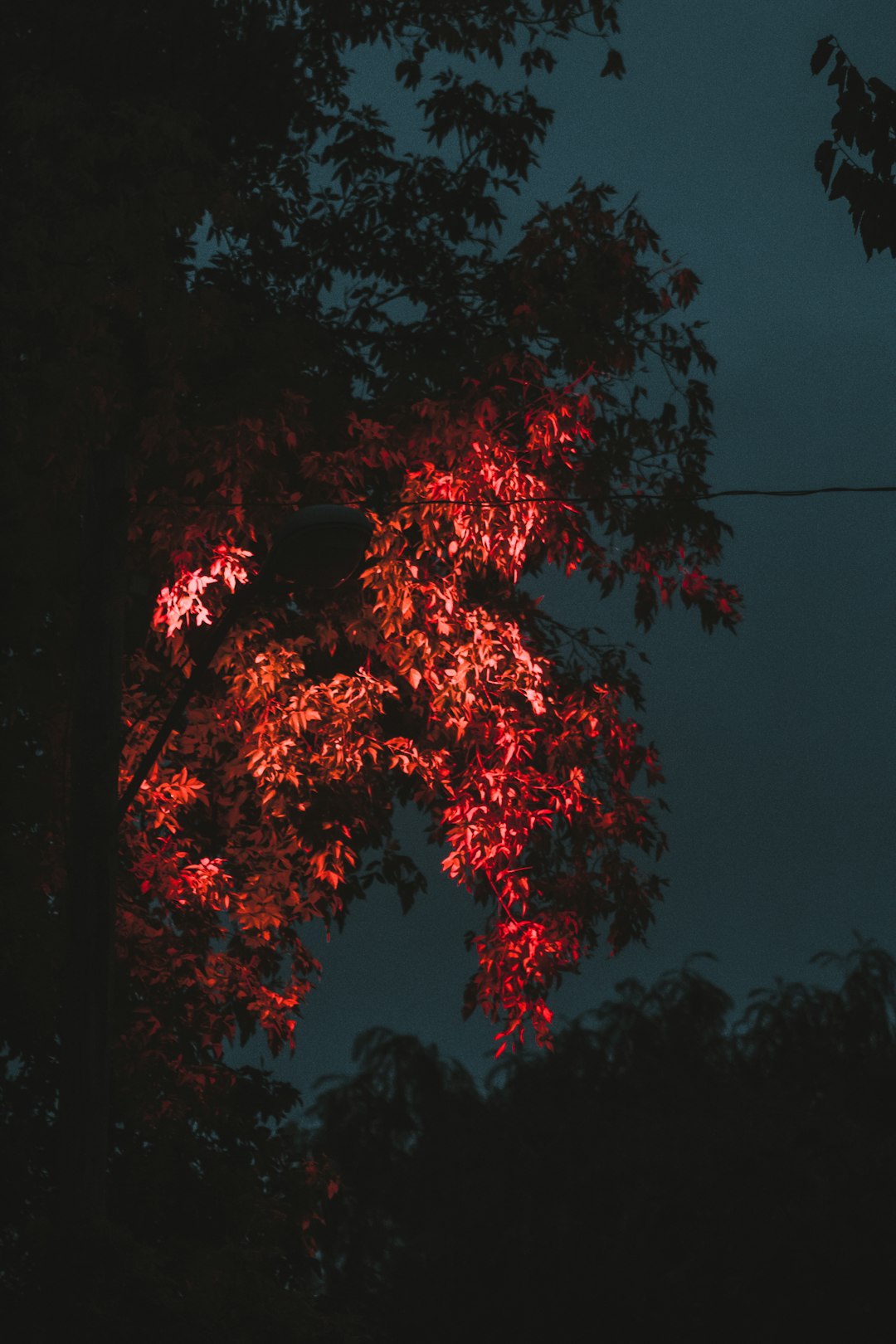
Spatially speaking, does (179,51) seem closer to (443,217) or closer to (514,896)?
(443,217)

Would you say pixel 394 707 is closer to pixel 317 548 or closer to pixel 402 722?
pixel 402 722

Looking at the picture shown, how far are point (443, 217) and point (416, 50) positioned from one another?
1.58 meters

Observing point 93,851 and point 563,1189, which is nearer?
point 93,851

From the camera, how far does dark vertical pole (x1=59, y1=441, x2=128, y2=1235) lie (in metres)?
7.98

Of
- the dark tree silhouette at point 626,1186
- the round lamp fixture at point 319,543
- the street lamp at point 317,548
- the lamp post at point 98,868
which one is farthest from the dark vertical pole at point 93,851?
the dark tree silhouette at point 626,1186

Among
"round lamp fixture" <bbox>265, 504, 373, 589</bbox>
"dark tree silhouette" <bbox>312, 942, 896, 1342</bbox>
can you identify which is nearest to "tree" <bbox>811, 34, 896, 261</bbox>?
"round lamp fixture" <bbox>265, 504, 373, 589</bbox>

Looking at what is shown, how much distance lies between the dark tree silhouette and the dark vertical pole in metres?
3.01

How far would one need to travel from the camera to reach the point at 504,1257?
10.1 m

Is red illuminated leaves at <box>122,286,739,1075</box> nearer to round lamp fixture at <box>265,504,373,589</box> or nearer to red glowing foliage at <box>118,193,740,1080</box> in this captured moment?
red glowing foliage at <box>118,193,740,1080</box>

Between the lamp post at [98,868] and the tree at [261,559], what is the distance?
29 centimetres

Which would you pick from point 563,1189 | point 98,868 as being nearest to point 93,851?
point 98,868

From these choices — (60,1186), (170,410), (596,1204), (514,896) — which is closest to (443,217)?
(170,410)

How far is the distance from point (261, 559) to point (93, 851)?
16.0ft

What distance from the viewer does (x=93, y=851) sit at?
27.7 feet
